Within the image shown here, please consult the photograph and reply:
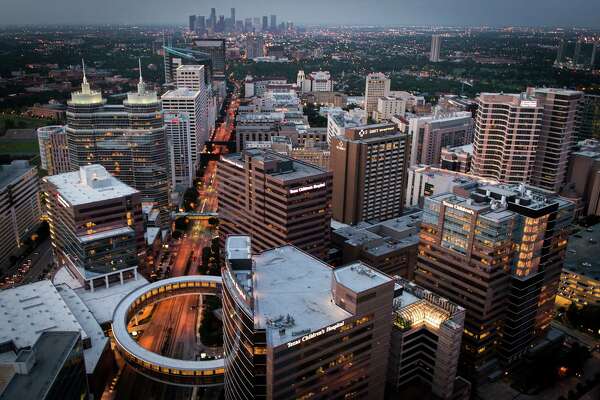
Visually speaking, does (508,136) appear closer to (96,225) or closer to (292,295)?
(292,295)

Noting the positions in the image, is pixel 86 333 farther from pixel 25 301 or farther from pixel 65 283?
pixel 65 283

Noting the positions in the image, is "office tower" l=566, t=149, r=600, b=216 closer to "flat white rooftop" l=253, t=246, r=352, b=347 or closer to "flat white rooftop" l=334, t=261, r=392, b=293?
"flat white rooftop" l=253, t=246, r=352, b=347

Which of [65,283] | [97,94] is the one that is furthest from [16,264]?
[97,94]

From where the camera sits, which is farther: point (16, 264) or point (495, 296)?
point (16, 264)

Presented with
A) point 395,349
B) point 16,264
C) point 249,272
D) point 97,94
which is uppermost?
point 97,94

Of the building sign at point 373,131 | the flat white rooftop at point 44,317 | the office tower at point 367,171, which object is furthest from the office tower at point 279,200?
the flat white rooftop at point 44,317
